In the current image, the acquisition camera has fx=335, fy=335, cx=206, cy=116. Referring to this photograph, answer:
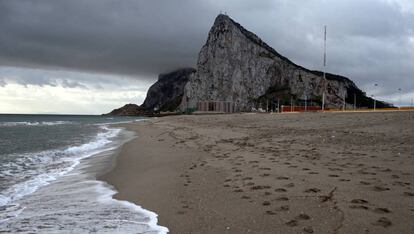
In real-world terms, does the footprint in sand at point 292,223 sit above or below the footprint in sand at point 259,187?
below

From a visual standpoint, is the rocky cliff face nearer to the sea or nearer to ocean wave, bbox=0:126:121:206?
ocean wave, bbox=0:126:121:206

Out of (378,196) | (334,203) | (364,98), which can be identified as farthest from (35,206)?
(364,98)

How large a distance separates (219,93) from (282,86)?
32.9 meters

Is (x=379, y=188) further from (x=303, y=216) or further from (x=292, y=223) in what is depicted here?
(x=292, y=223)

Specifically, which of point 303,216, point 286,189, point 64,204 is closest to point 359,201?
point 303,216

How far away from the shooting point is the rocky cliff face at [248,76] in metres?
169

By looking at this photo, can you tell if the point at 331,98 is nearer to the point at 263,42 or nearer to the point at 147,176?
the point at 263,42

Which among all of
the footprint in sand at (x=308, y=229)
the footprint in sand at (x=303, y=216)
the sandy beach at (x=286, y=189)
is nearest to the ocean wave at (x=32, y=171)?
the sandy beach at (x=286, y=189)

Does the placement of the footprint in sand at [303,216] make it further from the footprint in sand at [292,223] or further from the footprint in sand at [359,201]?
the footprint in sand at [359,201]

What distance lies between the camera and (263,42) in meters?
198

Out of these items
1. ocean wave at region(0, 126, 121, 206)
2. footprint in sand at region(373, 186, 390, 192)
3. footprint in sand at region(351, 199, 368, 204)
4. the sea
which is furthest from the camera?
ocean wave at region(0, 126, 121, 206)

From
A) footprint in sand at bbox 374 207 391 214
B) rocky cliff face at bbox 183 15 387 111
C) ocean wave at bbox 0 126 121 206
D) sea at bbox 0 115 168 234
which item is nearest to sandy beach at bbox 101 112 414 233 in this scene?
footprint in sand at bbox 374 207 391 214

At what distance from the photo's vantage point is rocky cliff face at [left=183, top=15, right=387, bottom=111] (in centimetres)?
16875

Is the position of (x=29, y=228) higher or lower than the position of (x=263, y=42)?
lower
